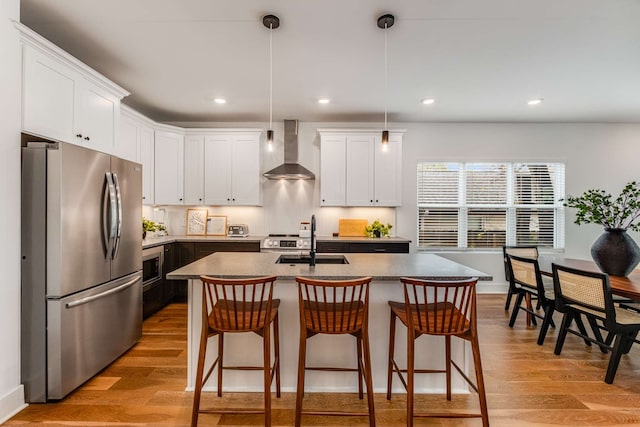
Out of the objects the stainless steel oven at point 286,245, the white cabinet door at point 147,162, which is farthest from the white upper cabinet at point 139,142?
the stainless steel oven at point 286,245

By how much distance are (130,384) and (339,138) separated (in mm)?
3788

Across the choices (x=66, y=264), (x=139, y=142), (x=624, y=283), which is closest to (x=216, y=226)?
(x=139, y=142)

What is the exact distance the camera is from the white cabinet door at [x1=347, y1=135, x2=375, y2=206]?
4637 millimetres

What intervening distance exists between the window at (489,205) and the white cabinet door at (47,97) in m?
4.48

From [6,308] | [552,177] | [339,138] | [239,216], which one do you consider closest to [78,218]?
[6,308]

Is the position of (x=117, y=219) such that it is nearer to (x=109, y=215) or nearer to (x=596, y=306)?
(x=109, y=215)

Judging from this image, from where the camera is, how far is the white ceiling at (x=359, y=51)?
225 centimetres

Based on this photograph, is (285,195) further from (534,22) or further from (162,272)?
(534,22)

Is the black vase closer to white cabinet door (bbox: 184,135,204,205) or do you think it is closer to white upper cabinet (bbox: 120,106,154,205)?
white cabinet door (bbox: 184,135,204,205)

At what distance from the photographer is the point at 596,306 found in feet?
8.04

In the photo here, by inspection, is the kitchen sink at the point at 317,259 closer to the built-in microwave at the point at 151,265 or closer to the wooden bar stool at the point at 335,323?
the wooden bar stool at the point at 335,323

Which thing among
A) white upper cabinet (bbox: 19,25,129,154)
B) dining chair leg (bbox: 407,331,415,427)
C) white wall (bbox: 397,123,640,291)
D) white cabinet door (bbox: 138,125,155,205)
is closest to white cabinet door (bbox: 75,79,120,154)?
white upper cabinet (bbox: 19,25,129,154)

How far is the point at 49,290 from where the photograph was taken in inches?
81.9

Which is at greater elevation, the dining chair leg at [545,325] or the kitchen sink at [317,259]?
the kitchen sink at [317,259]
